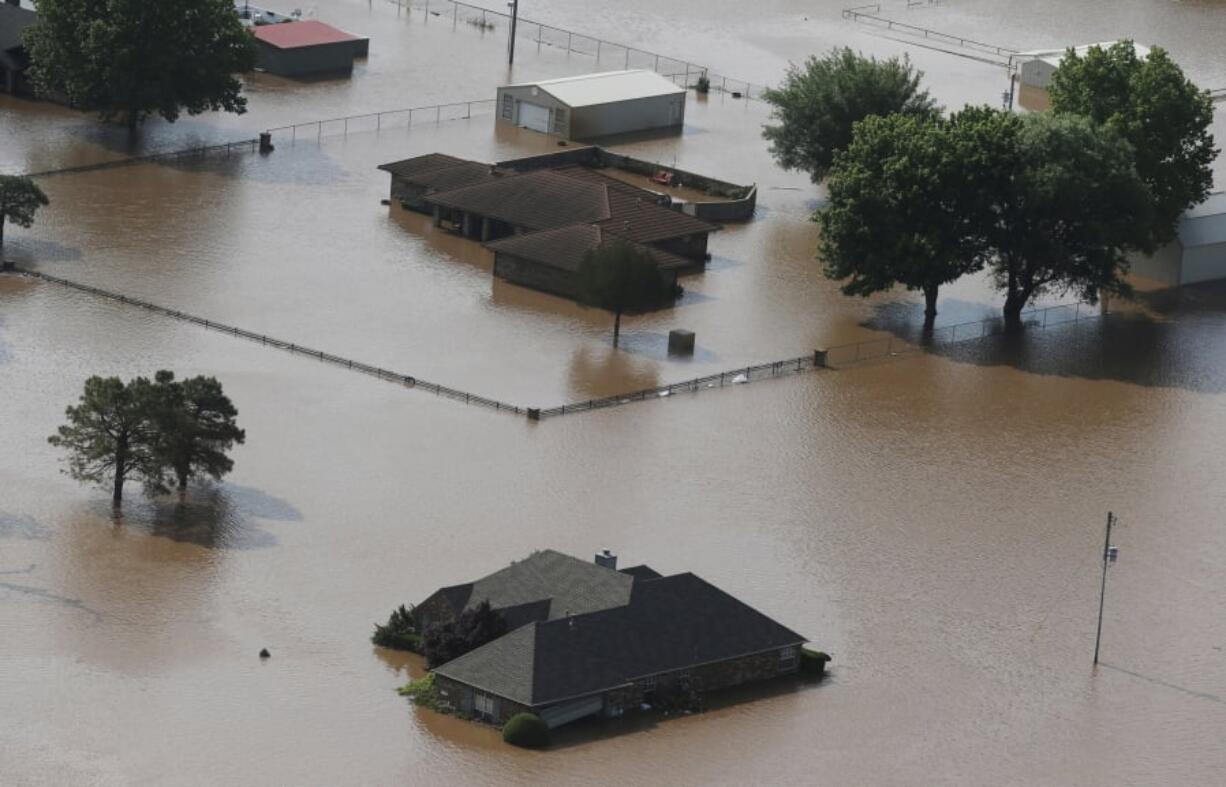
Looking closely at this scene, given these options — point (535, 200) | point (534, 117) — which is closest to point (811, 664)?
point (535, 200)

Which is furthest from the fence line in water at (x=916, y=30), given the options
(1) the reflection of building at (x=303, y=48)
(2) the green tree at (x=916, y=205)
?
(2) the green tree at (x=916, y=205)

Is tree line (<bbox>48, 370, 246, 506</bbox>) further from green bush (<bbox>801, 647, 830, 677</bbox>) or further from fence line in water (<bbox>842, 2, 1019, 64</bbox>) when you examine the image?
fence line in water (<bbox>842, 2, 1019, 64</bbox>)

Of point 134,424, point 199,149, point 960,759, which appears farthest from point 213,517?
point 199,149

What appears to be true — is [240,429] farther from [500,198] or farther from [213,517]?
[500,198]

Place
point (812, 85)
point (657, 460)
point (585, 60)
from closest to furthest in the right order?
1. point (657, 460)
2. point (812, 85)
3. point (585, 60)

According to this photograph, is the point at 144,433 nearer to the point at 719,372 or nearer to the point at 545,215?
the point at 719,372

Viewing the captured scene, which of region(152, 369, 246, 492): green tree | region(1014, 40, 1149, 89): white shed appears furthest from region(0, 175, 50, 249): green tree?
region(1014, 40, 1149, 89): white shed
